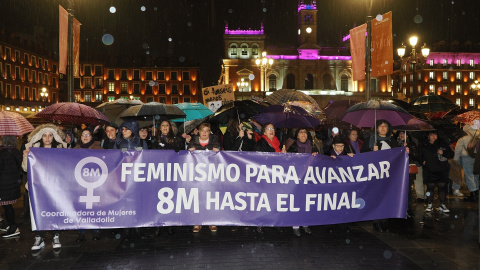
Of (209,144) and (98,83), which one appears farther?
(98,83)

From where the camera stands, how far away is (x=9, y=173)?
21.4 feet

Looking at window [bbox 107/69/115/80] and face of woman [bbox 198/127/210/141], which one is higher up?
window [bbox 107/69/115/80]

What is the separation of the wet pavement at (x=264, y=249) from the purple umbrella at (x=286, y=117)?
2.11 metres

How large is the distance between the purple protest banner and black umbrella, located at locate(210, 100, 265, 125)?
2.47 metres

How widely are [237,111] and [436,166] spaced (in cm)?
465

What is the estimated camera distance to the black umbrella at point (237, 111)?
8.66 meters

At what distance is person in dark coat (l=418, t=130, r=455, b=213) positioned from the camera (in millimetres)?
9055

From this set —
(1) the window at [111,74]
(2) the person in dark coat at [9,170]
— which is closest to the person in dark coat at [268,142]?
(2) the person in dark coat at [9,170]

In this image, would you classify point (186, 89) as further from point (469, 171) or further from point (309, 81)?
point (469, 171)

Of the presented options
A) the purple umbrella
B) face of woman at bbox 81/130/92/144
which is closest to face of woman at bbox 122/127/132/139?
face of woman at bbox 81/130/92/144

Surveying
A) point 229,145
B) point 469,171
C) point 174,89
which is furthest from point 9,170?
point 174,89

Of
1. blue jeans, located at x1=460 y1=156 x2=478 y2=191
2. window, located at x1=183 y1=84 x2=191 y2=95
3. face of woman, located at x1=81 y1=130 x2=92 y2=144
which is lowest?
blue jeans, located at x1=460 y1=156 x2=478 y2=191

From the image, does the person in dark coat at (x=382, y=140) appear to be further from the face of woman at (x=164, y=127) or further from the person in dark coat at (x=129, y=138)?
the person in dark coat at (x=129, y=138)

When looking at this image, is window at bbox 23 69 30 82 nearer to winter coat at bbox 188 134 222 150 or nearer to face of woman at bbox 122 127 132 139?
face of woman at bbox 122 127 132 139
